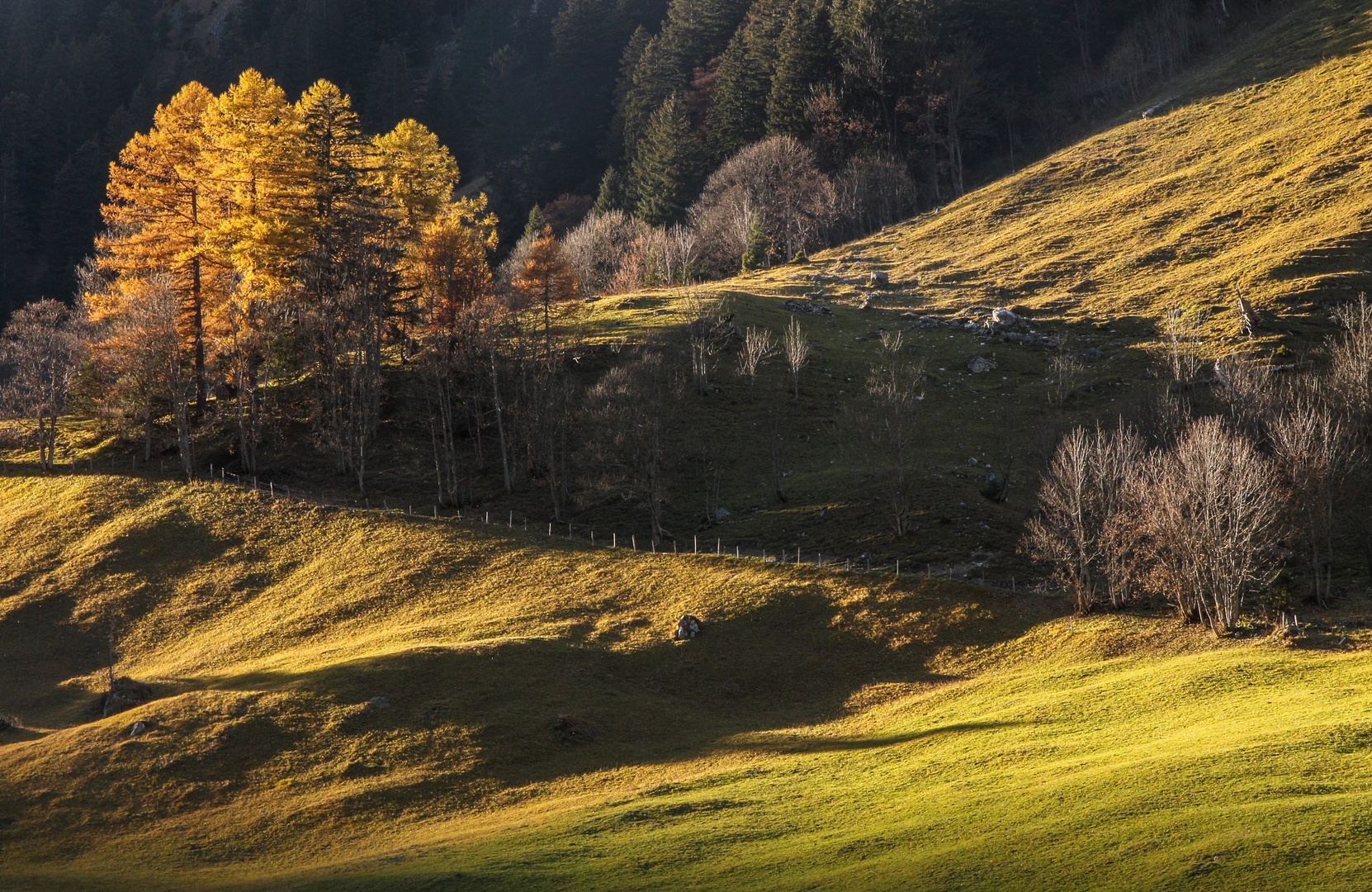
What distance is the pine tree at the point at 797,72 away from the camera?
136 meters

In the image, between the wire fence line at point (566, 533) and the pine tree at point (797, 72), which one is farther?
the pine tree at point (797, 72)

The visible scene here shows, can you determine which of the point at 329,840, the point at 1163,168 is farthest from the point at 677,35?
the point at 329,840

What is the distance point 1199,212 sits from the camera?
98.6 m

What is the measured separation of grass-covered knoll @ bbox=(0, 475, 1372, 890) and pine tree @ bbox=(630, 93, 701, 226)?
86143 mm

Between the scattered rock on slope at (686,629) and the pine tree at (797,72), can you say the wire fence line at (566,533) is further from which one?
the pine tree at (797,72)

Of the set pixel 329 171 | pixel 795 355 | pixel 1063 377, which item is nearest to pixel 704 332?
pixel 795 355

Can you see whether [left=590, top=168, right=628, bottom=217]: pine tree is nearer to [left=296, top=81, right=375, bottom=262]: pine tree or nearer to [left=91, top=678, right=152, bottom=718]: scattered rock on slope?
[left=296, top=81, right=375, bottom=262]: pine tree

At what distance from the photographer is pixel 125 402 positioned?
72.1 meters

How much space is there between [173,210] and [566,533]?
133ft

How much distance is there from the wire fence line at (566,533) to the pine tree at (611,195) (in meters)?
86.9

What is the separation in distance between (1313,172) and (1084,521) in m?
67.5

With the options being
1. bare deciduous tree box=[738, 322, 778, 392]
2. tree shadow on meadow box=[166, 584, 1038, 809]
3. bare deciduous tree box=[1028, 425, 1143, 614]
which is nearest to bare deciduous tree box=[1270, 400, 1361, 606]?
bare deciduous tree box=[1028, 425, 1143, 614]

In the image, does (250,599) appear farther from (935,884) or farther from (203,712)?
(935,884)

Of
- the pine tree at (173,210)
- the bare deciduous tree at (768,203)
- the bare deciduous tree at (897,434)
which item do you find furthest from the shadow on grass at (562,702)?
the bare deciduous tree at (768,203)
